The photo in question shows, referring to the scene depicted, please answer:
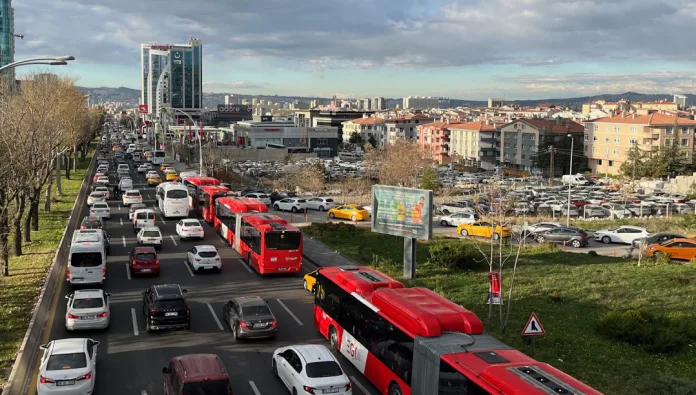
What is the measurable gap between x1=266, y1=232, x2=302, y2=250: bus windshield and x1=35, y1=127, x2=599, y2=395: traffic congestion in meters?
0.05

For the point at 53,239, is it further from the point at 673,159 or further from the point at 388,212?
the point at 673,159

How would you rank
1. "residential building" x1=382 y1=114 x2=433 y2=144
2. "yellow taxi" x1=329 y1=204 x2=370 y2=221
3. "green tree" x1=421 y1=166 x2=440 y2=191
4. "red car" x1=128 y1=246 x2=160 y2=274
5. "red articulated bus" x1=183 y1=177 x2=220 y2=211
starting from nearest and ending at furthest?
"red car" x1=128 y1=246 x2=160 y2=274 < "yellow taxi" x1=329 y1=204 x2=370 y2=221 < "red articulated bus" x1=183 y1=177 x2=220 y2=211 < "green tree" x1=421 y1=166 x2=440 y2=191 < "residential building" x1=382 y1=114 x2=433 y2=144

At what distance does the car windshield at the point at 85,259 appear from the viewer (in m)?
25.2

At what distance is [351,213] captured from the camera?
4878 cm

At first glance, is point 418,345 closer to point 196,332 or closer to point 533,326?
point 533,326

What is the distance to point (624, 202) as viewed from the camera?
60688 millimetres

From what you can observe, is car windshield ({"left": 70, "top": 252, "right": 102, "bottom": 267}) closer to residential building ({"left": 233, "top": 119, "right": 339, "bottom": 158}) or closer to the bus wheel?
the bus wheel

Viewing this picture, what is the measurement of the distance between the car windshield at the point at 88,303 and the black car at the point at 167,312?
1493 millimetres

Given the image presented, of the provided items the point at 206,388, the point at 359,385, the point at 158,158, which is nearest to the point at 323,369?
the point at 359,385

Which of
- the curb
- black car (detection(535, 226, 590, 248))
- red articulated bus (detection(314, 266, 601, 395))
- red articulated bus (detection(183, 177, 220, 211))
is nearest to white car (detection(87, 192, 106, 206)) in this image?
red articulated bus (detection(183, 177, 220, 211))

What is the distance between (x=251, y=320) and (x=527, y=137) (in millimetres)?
102418

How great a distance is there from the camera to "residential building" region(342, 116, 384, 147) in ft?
532

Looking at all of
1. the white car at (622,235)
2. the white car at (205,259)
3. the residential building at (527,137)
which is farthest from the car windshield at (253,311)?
the residential building at (527,137)

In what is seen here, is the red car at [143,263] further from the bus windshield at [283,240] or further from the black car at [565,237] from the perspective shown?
the black car at [565,237]
